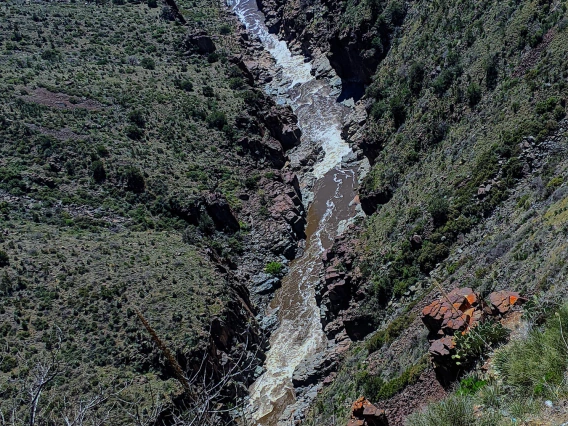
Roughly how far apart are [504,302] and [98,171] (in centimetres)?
4456

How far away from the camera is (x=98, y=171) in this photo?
179 ft

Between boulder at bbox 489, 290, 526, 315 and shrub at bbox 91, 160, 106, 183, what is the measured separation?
145 feet

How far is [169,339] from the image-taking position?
131ft

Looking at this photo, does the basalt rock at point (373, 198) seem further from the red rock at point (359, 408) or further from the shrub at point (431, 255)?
the red rock at point (359, 408)

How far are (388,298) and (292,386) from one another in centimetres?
914

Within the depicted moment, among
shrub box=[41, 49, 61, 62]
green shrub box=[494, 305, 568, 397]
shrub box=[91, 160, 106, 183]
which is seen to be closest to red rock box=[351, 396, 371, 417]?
green shrub box=[494, 305, 568, 397]

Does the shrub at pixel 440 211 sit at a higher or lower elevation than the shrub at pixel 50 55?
higher

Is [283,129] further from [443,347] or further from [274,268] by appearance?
[443,347]

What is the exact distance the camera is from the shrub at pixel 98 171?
54.4 meters

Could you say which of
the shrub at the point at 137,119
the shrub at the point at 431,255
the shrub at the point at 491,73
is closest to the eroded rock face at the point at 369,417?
the shrub at the point at 431,255

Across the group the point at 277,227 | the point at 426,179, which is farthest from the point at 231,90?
the point at 426,179

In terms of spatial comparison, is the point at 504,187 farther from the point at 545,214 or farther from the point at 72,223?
the point at 72,223

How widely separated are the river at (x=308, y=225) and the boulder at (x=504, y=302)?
35.9ft

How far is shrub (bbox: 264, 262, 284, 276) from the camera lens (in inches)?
2025
